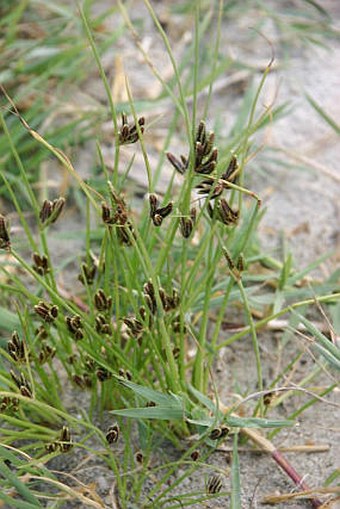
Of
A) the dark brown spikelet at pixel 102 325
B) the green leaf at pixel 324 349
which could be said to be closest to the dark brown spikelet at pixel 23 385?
the dark brown spikelet at pixel 102 325

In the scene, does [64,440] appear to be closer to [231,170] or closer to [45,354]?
[45,354]

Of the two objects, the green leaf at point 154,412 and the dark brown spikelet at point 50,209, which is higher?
the dark brown spikelet at point 50,209

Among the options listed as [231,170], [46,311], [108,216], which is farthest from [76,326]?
[231,170]

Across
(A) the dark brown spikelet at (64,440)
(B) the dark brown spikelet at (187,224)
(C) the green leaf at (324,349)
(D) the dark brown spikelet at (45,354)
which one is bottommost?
(A) the dark brown spikelet at (64,440)

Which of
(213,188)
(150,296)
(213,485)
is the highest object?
(213,188)

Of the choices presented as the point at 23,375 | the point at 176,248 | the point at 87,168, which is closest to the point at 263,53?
the point at 87,168

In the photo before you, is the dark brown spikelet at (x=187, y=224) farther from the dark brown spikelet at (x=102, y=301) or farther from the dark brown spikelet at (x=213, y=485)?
the dark brown spikelet at (x=213, y=485)

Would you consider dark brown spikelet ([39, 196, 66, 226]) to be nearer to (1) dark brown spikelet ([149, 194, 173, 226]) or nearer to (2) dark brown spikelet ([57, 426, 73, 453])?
(1) dark brown spikelet ([149, 194, 173, 226])
